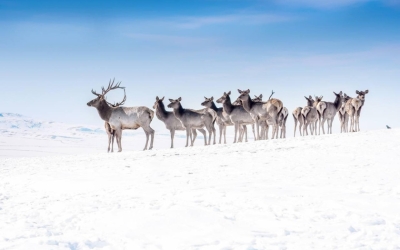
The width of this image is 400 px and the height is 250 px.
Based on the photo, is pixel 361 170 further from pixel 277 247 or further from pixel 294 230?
pixel 277 247

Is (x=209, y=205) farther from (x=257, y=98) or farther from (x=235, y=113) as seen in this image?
(x=257, y=98)

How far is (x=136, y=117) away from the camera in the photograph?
25328 mm

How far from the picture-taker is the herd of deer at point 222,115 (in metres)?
25.5

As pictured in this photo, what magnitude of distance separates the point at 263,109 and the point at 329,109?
6512mm

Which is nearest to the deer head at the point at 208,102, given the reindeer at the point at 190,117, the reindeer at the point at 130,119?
Result: the reindeer at the point at 190,117

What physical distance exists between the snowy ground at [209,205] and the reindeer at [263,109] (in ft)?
34.2

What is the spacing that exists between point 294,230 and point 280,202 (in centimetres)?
182

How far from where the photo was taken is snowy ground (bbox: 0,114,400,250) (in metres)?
7.41

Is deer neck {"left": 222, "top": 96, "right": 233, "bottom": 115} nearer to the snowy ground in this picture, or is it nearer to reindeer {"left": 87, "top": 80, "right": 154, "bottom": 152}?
reindeer {"left": 87, "top": 80, "right": 154, "bottom": 152}

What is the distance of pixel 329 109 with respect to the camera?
104ft

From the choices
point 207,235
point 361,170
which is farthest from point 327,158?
point 207,235

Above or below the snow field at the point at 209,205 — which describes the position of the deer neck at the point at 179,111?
above

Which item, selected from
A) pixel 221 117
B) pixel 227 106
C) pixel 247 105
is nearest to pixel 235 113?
pixel 227 106

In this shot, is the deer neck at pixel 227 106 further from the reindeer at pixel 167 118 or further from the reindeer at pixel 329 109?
the reindeer at pixel 329 109
